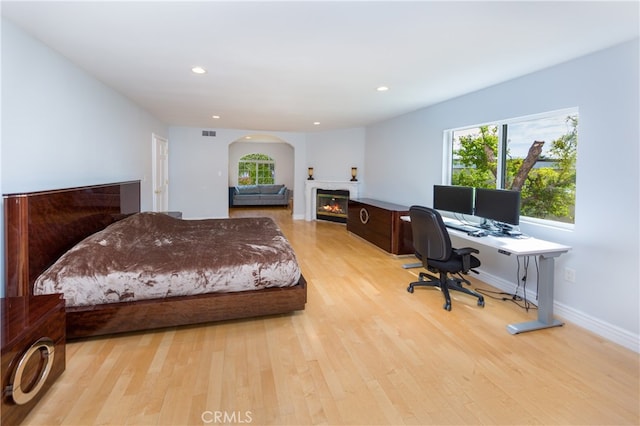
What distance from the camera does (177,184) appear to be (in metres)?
7.55

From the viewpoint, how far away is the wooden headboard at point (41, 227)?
215cm

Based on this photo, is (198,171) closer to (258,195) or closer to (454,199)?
(258,195)

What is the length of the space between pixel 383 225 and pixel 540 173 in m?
2.32

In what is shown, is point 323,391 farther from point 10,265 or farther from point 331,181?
point 331,181

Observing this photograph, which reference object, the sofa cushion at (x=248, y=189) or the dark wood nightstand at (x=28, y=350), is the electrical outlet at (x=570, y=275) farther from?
the sofa cushion at (x=248, y=189)

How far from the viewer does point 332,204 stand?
806 centimetres

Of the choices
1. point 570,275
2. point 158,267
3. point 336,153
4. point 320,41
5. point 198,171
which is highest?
point 320,41

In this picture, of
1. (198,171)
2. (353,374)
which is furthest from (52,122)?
(198,171)

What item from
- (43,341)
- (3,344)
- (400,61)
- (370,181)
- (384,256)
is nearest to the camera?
(3,344)

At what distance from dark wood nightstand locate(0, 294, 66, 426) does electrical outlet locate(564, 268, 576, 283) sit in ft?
12.5

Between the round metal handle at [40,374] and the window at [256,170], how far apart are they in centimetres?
1068

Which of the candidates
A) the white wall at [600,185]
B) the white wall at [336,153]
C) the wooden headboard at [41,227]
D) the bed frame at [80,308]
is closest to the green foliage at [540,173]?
the white wall at [600,185]

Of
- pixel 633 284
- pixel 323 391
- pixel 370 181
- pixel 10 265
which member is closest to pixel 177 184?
pixel 370 181

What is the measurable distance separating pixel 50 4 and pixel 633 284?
435 centimetres
